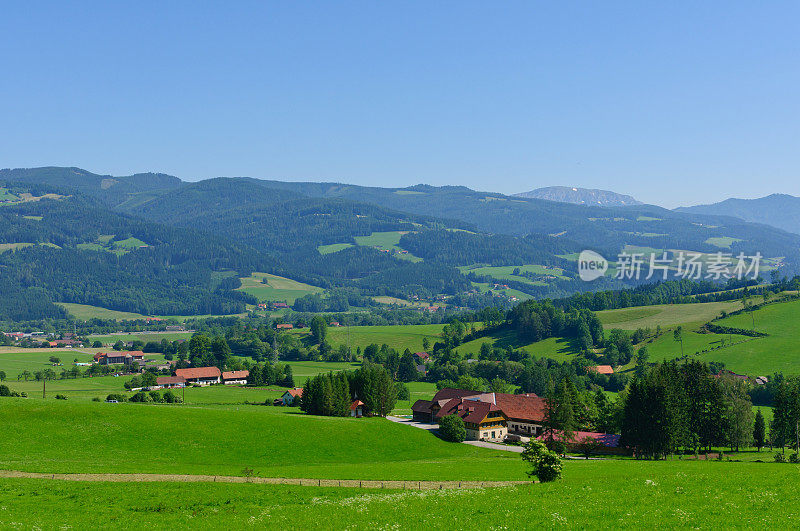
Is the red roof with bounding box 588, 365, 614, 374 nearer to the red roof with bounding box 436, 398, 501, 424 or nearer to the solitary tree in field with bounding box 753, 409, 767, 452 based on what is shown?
the red roof with bounding box 436, 398, 501, 424

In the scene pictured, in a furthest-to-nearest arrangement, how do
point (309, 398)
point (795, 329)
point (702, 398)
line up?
1. point (795, 329)
2. point (309, 398)
3. point (702, 398)

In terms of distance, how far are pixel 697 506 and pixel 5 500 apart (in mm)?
39827

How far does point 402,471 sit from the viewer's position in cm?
5881

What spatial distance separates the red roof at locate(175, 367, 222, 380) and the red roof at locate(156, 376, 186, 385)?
250 cm

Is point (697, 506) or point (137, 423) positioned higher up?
point (697, 506)

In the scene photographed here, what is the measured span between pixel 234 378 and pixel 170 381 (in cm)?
1620

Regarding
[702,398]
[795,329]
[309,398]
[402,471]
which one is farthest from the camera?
[795,329]

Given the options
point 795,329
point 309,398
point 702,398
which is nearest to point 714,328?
point 795,329

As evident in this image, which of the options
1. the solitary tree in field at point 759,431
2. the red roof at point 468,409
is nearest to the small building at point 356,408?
the red roof at point 468,409

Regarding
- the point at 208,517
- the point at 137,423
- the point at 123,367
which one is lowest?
the point at 123,367

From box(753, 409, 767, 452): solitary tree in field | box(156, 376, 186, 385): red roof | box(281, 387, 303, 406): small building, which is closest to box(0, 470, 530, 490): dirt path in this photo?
box(753, 409, 767, 452): solitary tree in field

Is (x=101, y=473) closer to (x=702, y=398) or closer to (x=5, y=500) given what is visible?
(x=5, y=500)

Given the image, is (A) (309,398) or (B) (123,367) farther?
(B) (123,367)

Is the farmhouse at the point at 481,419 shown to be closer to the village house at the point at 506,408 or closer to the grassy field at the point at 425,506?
the village house at the point at 506,408
